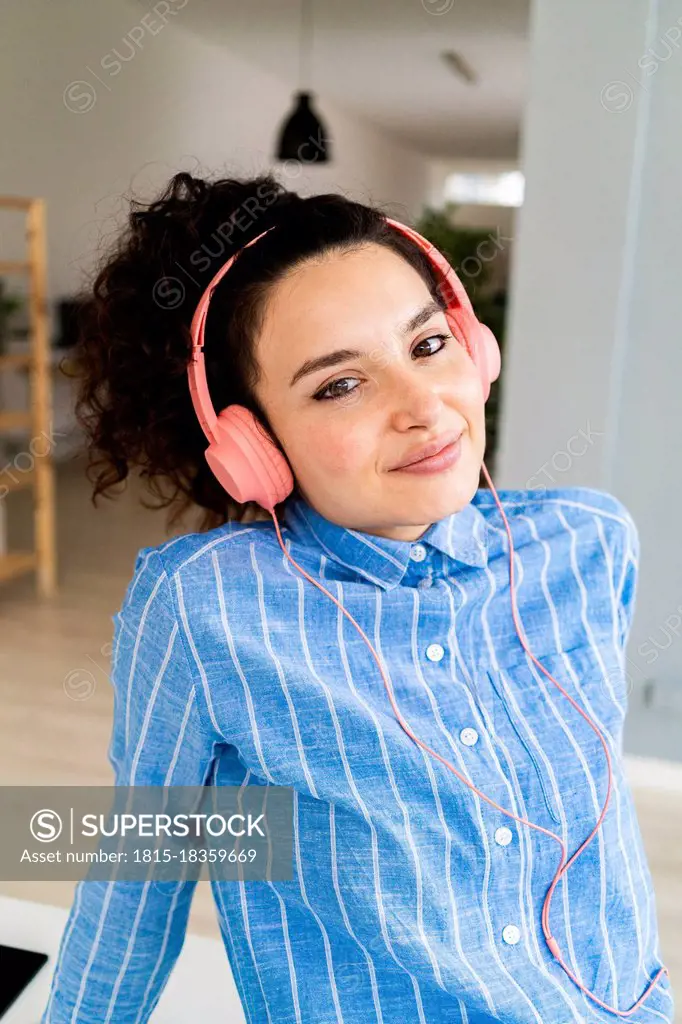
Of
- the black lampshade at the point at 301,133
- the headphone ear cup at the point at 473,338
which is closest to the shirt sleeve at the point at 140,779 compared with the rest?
the headphone ear cup at the point at 473,338

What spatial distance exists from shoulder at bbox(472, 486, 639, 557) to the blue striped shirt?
4.3 inches

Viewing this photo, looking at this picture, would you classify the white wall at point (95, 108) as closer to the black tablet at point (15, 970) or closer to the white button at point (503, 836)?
the black tablet at point (15, 970)

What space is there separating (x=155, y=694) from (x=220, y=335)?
0.35 m

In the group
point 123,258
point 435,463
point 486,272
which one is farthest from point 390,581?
point 486,272

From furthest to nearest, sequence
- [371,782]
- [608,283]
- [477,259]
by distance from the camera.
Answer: [477,259]
[608,283]
[371,782]

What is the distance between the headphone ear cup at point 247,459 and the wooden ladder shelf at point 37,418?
3066 mm

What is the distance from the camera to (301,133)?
18.8ft

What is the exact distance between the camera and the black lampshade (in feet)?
18.5

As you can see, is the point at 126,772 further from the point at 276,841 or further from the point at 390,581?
the point at 390,581

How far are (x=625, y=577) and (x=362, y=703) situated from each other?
0.36 metres

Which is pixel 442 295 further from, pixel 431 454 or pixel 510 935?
pixel 510 935

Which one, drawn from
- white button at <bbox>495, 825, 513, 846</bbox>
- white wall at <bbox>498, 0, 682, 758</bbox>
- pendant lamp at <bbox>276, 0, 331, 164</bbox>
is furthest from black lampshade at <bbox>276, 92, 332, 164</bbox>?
white button at <bbox>495, 825, 513, 846</bbox>

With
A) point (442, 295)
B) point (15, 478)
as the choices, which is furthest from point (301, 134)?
point (442, 295)

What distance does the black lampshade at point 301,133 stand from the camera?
5648 millimetres
